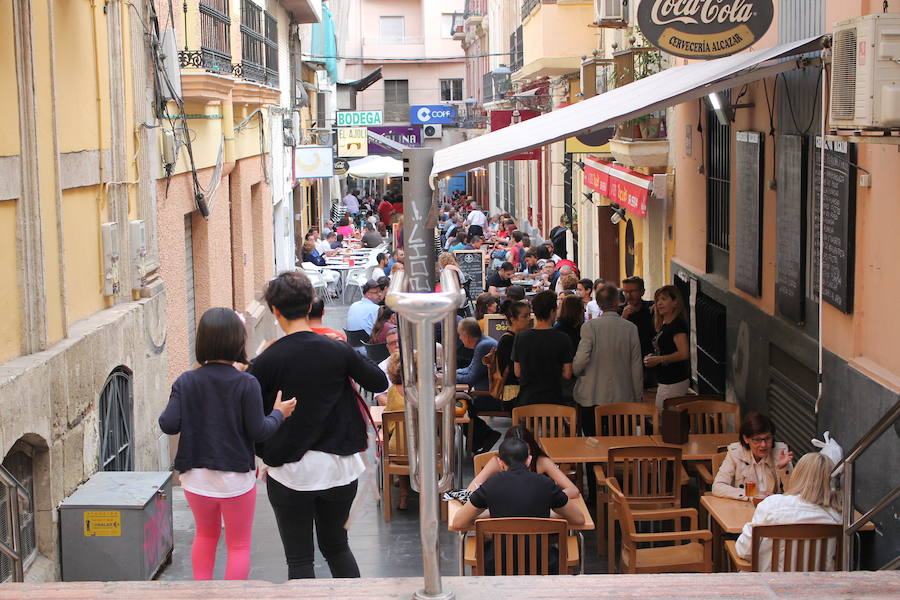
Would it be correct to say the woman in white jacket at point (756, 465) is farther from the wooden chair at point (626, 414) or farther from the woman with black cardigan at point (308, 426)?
the woman with black cardigan at point (308, 426)

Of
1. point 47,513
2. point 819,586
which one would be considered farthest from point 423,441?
point 47,513

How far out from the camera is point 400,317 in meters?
2.98

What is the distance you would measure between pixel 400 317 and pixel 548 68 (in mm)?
17588

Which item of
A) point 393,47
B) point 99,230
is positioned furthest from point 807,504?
point 393,47

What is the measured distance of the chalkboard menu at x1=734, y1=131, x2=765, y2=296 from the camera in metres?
9.83

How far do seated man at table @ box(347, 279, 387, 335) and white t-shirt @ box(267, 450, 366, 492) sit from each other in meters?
7.57

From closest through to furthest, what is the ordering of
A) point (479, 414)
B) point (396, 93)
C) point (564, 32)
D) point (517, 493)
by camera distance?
point (517, 493) → point (479, 414) → point (564, 32) → point (396, 93)

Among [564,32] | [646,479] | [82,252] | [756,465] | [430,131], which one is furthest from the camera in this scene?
[430,131]

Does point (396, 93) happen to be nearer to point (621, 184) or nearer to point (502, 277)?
point (502, 277)

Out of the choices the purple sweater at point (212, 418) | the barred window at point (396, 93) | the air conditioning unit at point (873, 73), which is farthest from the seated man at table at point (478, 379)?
the barred window at point (396, 93)

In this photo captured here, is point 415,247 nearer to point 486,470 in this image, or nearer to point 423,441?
point 486,470

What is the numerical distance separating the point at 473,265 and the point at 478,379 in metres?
9.43

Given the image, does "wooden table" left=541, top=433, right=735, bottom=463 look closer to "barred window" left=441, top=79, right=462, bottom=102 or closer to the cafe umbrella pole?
the cafe umbrella pole

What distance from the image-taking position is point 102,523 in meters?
7.45
